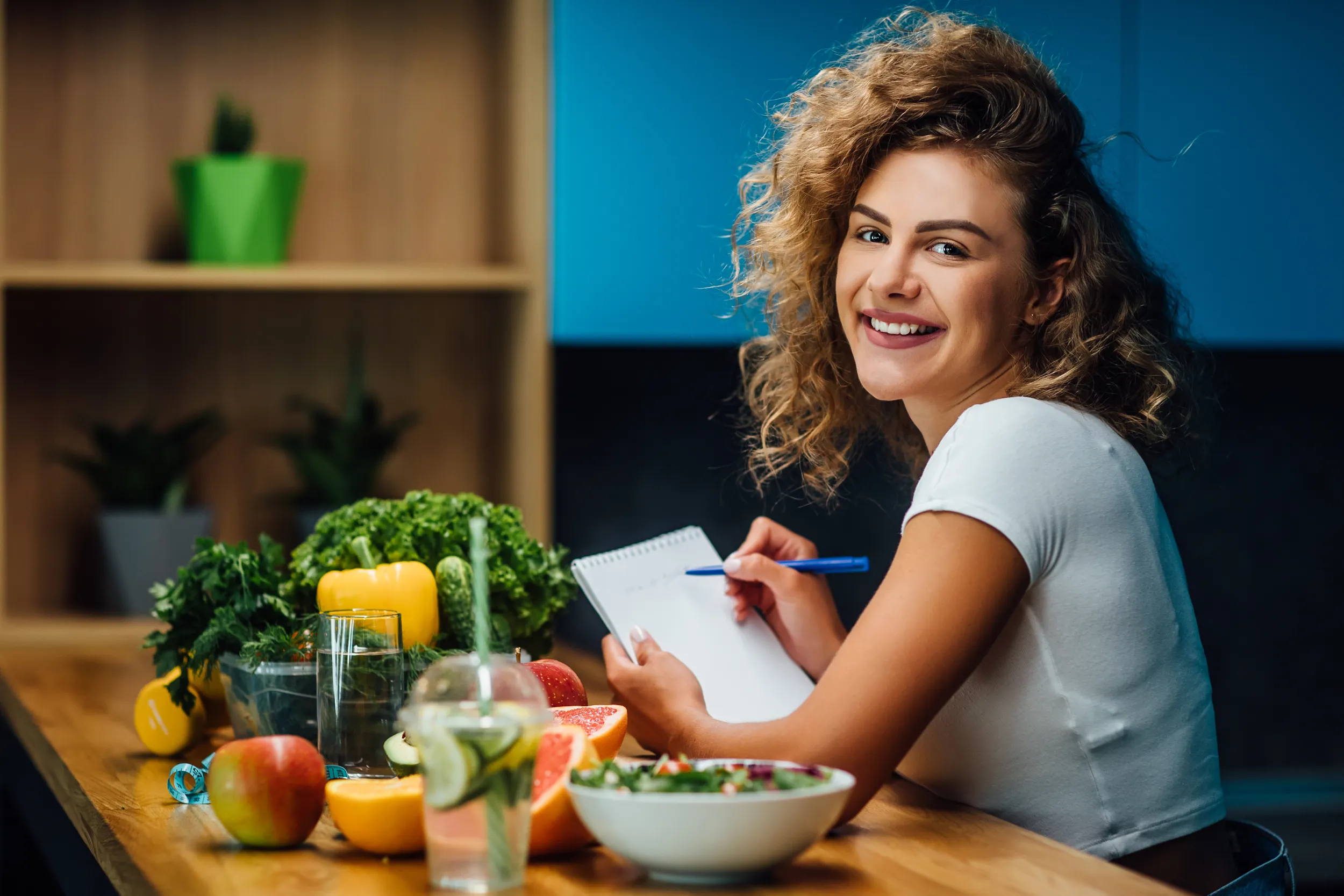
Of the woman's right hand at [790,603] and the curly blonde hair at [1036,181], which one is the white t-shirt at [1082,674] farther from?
the woman's right hand at [790,603]

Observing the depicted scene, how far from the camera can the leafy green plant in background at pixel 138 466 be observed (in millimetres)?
2404

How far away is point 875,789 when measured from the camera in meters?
1.10

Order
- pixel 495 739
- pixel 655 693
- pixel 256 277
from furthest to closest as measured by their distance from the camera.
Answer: pixel 256 277
pixel 655 693
pixel 495 739

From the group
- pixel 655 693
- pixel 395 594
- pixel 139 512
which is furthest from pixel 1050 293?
pixel 139 512

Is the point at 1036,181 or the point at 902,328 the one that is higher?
the point at 1036,181

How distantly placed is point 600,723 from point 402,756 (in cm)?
15

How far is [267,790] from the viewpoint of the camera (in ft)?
3.31

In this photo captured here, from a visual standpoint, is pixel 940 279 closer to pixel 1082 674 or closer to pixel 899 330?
pixel 899 330

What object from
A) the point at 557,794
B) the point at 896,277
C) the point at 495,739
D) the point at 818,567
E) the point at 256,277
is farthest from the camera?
the point at 256,277

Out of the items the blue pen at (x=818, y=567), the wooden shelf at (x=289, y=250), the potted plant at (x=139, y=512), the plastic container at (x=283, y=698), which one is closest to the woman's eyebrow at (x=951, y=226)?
the blue pen at (x=818, y=567)

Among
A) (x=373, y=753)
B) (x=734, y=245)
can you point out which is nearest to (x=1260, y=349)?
(x=734, y=245)

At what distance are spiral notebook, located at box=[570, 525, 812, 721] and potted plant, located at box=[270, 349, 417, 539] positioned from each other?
1.19 m

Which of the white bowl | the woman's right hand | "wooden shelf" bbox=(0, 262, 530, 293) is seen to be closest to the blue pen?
the woman's right hand

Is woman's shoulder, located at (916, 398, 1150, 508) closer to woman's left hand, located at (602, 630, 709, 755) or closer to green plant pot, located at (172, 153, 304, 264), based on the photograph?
woman's left hand, located at (602, 630, 709, 755)
